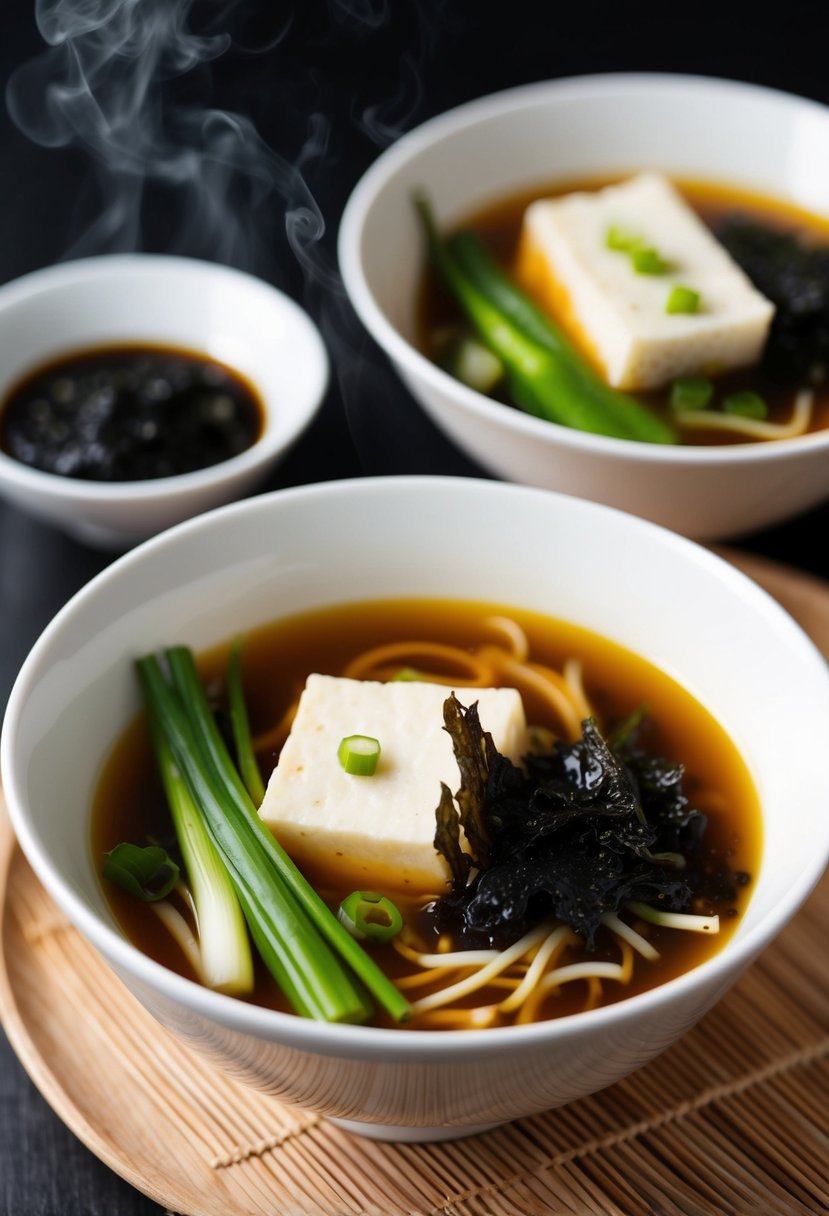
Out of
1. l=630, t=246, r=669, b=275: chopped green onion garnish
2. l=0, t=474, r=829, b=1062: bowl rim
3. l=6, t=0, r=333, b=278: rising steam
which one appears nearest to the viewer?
l=0, t=474, r=829, b=1062: bowl rim

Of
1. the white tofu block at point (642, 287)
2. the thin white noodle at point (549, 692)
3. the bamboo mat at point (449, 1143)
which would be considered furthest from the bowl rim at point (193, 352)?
the bamboo mat at point (449, 1143)

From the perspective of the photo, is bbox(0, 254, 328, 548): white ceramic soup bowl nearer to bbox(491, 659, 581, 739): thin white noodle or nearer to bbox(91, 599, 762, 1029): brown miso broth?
bbox(91, 599, 762, 1029): brown miso broth

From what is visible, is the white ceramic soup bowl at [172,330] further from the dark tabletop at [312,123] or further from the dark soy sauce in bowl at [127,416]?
the dark tabletop at [312,123]

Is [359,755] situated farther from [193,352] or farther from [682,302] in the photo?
[193,352]

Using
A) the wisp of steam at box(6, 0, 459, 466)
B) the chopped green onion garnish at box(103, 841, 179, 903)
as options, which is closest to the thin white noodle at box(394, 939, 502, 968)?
the chopped green onion garnish at box(103, 841, 179, 903)

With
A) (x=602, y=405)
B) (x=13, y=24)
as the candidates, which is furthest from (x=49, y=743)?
(x=13, y=24)

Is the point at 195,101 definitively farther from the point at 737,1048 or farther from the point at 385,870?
the point at 737,1048
